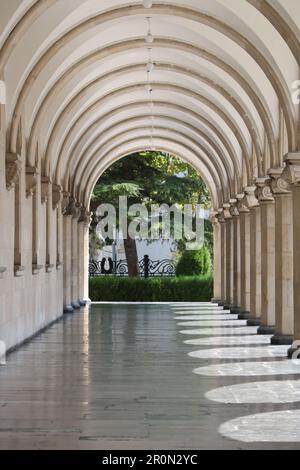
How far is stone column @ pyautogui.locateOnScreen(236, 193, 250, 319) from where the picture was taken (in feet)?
65.4

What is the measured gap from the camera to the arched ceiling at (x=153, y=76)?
1304 cm

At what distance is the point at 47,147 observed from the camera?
17859 mm

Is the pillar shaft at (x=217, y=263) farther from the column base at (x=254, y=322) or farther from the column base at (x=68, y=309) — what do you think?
the column base at (x=254, y=322)

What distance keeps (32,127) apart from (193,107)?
304 inches

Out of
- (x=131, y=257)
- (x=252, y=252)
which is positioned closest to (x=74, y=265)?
(x=252, y=252)

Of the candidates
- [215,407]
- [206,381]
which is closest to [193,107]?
[206,381]

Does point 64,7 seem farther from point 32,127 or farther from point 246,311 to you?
point 246,311

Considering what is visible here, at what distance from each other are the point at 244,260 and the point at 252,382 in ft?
34.7

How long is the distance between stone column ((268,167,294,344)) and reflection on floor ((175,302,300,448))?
42cm

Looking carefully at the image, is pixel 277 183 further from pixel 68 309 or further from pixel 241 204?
pixel 68 309

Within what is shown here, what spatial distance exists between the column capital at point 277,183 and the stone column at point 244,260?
A: 213 inches

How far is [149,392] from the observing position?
8820 millimetres

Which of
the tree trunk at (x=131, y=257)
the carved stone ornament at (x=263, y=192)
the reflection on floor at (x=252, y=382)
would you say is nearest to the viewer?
the reflection on floor at (x=252, y=382)

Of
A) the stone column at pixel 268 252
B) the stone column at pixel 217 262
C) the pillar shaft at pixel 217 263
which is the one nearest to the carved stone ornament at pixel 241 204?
the stone column at pixel 268 252
